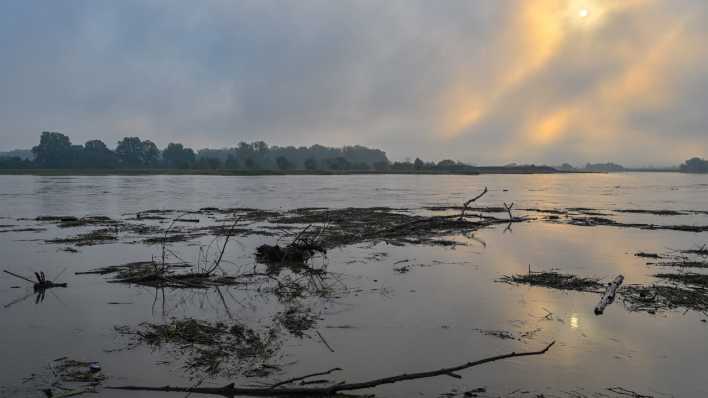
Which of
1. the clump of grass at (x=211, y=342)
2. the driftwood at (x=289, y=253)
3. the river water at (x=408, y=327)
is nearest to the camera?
the river water at (x=408, y=327)

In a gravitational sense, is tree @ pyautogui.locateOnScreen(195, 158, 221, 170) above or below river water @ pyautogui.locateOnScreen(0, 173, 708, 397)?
above

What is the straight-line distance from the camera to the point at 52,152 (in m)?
153

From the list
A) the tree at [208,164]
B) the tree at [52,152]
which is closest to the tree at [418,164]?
the tree at [208,164]

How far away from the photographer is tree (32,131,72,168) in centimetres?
15250

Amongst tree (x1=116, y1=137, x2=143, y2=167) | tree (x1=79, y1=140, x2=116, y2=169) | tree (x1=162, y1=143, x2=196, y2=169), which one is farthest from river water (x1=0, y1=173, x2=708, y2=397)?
tree (x1=162, y1=143, x2=196, y2=169)

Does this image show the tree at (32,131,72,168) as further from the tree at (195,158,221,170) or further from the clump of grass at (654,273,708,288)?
the clump of grass at (654,273,708,288)

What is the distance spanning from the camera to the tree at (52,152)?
15250cm

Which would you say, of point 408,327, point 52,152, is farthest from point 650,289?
point 52,152

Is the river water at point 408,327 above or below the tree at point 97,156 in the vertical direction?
below

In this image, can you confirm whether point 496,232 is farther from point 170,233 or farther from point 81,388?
point 81,388

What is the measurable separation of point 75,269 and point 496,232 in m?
16.7

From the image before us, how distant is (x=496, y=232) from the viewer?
22.6 meters

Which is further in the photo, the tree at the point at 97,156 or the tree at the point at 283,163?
the tree at the point at 283,163

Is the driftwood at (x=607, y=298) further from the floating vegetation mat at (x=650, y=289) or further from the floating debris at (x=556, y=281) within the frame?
the floating debris at (x=556, y=281)
